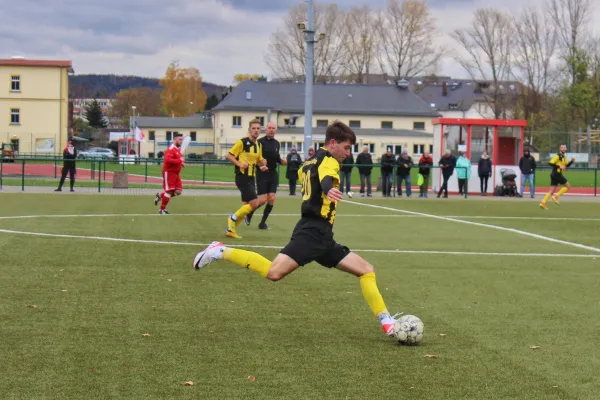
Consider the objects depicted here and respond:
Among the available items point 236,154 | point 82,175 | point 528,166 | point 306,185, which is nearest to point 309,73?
point 528,166

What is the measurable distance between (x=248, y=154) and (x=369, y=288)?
907 centimetres

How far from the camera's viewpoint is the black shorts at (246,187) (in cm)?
1636

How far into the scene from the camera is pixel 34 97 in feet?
268

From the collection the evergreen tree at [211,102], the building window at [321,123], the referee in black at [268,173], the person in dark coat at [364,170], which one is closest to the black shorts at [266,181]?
the referee in black at [268,173]

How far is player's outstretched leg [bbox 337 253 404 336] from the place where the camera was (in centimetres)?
771

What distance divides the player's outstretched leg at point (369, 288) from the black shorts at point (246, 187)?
8506 millimetres

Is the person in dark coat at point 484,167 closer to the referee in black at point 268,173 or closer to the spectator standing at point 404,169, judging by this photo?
the spectator standing at point 404,169

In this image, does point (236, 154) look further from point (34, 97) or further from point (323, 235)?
point (34, 97)

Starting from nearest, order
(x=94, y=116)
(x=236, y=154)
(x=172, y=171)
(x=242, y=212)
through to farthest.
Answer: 1. (x=242, y=212)
2. (x=236, y=154)
3. (x=172, y=171)
4. (x=94, y=116)

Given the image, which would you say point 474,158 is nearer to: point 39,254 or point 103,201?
point 103,201

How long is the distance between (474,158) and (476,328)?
30.8m

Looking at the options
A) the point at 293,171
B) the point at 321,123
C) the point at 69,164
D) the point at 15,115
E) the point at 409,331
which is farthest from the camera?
the point at 321,123

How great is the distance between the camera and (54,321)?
8.05 metres

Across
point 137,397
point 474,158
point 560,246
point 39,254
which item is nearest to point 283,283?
point 39,254
